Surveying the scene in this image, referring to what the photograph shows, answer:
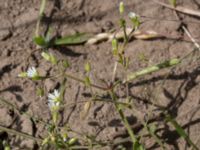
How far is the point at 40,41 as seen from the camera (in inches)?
92.4

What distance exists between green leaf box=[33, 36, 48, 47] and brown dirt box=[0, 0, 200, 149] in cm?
5

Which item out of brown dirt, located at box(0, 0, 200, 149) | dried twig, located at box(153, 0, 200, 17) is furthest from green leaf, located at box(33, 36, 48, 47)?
dried twig, located at box(153, 0, 200, 17)

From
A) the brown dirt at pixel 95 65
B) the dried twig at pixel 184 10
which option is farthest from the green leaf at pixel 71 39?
the dried twig at pixel 184 10

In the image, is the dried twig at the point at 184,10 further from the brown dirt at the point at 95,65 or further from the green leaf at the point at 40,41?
the green leaf at the point at 40,41

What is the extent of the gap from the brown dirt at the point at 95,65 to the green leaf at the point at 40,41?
5cm

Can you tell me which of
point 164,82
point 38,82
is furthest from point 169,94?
point 38,82

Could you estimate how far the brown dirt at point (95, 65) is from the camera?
7.50ft

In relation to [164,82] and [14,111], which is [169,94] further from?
[14,111]

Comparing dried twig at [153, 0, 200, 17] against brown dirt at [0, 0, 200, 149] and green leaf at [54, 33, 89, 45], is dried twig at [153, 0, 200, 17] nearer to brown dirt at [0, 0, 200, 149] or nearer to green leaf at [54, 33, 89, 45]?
brown dirt at [0, 0, 200, 149]

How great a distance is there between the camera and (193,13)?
242cm

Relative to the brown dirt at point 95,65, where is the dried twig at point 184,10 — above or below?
above

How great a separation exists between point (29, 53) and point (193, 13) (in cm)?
81

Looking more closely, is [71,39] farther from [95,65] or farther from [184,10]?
[184,10]

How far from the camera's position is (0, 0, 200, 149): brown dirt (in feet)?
7.50
